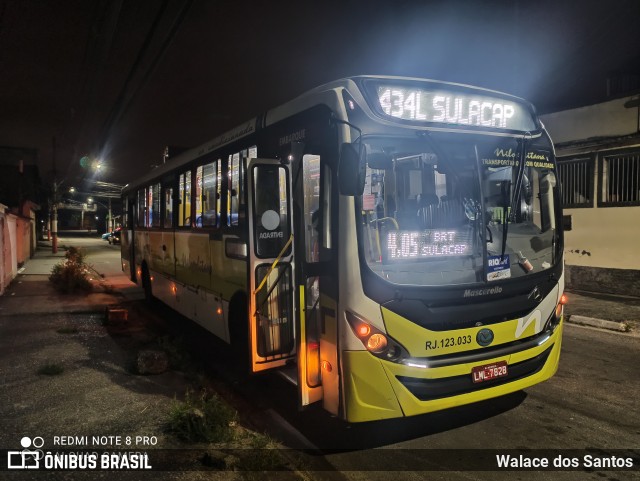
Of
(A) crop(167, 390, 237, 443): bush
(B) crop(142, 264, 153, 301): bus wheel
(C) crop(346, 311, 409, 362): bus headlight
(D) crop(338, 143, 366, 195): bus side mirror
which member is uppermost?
(D) crop(338, 143, 366, 195): bus side mirror

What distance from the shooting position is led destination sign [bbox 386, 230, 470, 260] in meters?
4.28

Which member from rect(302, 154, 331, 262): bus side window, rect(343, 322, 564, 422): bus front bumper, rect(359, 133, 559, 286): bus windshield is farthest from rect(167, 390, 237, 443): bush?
rect(359, 133, 559, 286): bus windshield

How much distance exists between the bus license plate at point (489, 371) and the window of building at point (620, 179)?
9.77 metres

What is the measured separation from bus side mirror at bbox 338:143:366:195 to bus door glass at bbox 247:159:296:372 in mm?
1041

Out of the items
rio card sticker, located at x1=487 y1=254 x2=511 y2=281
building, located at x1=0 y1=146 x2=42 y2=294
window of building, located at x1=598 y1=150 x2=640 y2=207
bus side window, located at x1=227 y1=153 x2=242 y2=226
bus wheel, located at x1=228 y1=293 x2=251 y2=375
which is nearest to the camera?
rio card sticker, located at x1=487 y1=254 x2=511 y2=281

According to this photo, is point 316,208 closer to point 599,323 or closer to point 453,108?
point 453,108

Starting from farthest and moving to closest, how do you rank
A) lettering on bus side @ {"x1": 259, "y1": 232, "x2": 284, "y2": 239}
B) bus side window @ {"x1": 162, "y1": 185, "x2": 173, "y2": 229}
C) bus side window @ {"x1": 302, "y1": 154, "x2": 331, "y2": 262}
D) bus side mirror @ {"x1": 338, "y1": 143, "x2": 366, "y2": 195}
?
bus side window @ {"x1": 162, "y1": 185, "x2": 173, "y2": 229}
lettering on bus side @ {"x1": 259, "y1": 232, "x2": 284, "y2": 239}
bus side window @ {"x1": 302, "y1": 154, "x2": 331, "y2": 262}
bus side mirror @ {"x1": 338, "y1": 143, "x2": 366, "y2": 195}

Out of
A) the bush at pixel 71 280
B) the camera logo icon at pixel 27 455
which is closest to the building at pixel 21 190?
the bush at pixel 71 280

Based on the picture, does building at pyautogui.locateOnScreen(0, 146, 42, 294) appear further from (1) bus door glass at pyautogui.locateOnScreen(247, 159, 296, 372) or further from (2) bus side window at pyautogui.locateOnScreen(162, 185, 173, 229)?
(1) bus door glass at pyautogui.locateOnScreen(247, 159, 296, 372)

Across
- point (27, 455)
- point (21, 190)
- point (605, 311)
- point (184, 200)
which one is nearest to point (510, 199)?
point (27, 455)

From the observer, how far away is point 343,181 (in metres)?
3.85

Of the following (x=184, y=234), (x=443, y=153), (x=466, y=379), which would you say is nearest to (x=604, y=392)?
(x=466, y=379)

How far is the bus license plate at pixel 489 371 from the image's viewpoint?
4219 mm

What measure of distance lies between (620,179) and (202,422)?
12.2 meters
